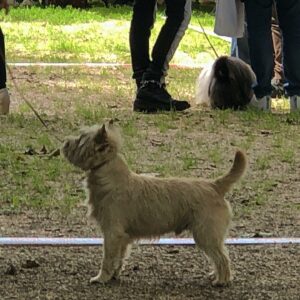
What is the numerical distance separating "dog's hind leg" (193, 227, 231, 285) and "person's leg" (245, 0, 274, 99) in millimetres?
4245

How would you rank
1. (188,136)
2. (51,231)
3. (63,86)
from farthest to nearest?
(63,86) < (188,136) < (51,231)

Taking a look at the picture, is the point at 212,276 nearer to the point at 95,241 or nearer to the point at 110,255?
the point at 110,255

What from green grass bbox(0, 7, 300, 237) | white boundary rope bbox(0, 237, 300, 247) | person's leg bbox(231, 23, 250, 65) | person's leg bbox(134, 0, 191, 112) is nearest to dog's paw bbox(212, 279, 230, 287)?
white boundary rope bbox(0, 237, 300, 247)

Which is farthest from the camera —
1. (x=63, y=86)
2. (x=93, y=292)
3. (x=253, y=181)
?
(x=63, y=86)

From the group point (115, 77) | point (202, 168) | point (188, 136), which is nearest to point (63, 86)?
point (115, 77)

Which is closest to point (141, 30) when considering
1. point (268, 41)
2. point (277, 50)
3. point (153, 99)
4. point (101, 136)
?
point (153, 99)

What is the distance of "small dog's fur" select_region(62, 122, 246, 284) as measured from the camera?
12.7 ft

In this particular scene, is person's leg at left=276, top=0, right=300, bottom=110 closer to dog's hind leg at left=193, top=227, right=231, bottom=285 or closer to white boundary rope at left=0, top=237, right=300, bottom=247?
white boundary rope at left=0, top=237, right=300, bottom=247

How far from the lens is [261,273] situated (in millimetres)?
4039

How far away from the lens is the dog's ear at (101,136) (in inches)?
151

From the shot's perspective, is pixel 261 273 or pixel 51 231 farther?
pixel 51 231

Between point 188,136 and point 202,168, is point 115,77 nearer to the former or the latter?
point 188,136

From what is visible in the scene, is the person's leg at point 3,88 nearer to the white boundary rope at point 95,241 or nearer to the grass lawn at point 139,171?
the grass lawn at point 139,171

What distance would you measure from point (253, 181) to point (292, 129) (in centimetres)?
172
